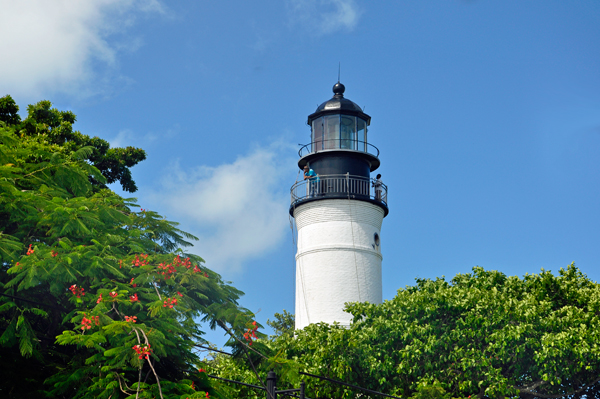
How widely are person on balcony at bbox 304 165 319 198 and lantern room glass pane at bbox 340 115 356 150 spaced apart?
1718mm

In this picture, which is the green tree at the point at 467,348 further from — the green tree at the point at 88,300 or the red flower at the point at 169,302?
the red flower at the point at 169,302

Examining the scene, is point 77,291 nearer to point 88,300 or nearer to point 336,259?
point 88,300

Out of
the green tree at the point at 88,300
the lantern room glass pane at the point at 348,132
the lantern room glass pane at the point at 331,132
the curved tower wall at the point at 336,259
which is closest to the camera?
the green tree at the point at 88,300

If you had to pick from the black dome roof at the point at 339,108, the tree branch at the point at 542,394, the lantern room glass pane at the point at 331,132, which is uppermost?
the black dome roof at the point at 339,108

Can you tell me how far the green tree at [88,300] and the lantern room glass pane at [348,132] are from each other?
1515 centimetres

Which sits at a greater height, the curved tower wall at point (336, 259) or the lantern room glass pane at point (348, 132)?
the lantern room glass pane at point (348, 132)

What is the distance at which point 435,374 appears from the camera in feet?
61.8

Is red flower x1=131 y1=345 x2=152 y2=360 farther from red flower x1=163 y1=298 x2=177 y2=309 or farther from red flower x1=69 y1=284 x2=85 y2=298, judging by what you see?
red flower x1=69 y1=284 x2=85 y2=298

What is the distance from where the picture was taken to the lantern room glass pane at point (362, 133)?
92.0 ft

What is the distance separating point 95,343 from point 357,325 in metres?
12.2

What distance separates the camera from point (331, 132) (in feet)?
91.8

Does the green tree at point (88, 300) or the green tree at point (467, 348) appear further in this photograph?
the green tree at point (467, 348)

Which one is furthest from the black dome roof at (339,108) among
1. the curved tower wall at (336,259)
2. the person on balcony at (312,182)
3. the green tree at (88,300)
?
the green tree at (88,300)

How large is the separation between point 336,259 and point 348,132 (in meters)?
5.68
